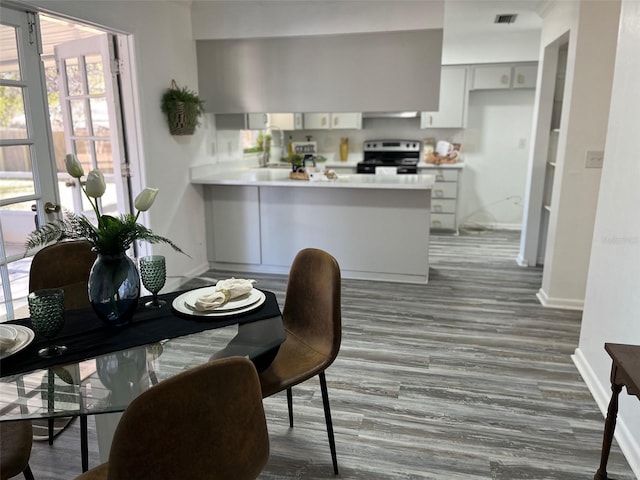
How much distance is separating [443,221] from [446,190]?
44 centimetres

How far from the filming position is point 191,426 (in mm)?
952

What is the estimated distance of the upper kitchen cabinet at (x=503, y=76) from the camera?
20.2ft

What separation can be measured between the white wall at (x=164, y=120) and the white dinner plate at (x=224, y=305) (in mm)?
1928

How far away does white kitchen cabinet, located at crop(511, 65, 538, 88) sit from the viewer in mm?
6117

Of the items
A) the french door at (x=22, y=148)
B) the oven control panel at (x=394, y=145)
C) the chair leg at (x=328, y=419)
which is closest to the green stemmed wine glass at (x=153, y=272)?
the chair leg at (x=328, y=419)

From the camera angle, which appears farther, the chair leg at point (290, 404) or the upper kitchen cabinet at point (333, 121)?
the upper kitchen cabinet at point (333, 121)

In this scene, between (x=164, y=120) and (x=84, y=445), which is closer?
(x=84, y=445)

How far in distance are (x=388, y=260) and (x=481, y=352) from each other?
147 cm

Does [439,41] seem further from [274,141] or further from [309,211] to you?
[274,141]

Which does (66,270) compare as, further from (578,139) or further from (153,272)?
(578,139)

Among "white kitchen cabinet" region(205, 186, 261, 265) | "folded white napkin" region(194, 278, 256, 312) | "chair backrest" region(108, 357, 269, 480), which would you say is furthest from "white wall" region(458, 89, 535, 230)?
"chair backrest" region(108, 357, 269, 480)

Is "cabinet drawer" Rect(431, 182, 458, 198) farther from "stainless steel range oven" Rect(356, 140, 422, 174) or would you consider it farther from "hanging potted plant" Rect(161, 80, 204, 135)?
"hanging potted plant" Rect(161, 80, 204, 135)

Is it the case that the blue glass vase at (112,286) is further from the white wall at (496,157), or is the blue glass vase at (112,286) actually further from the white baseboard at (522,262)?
the white wall at (496,157)

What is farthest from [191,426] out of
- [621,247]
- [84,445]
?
[621,247]
